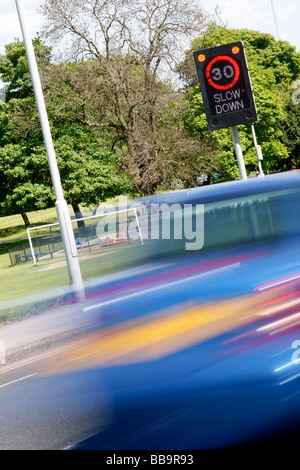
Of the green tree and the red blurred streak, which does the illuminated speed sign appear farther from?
the green tree

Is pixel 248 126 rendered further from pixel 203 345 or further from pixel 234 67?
pixel 203 345

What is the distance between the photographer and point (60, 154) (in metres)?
31.2

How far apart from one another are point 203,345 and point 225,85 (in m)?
4.21

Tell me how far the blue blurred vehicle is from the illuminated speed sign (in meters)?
3.18

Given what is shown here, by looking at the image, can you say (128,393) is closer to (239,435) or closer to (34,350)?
(239,435)

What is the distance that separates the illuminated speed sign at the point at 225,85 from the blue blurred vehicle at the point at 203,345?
3184mm

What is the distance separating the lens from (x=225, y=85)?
19.2 feet

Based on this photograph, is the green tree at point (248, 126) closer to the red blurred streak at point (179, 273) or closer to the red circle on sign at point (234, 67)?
the red circle on sign at point (234, 67)

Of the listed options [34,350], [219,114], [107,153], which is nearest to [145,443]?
[34,350]

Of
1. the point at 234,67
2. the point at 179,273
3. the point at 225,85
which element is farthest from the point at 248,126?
the point at 179,273

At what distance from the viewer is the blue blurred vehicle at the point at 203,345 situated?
2008 mm

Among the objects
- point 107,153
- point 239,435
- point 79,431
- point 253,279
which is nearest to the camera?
point 239,435

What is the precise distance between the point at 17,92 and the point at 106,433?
34604mm

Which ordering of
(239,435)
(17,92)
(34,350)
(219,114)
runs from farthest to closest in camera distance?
(17,92) → (219,114) → (34,350) → (239,435)
